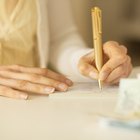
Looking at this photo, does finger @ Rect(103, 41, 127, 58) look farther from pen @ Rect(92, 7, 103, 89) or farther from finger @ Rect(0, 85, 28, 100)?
finger @ Rect(0, 85, 28, 100)

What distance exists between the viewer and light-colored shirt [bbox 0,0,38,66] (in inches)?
42.4

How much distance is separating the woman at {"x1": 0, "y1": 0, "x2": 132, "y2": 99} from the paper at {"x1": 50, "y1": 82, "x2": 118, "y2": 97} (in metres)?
0.02

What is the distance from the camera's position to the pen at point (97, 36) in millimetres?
750

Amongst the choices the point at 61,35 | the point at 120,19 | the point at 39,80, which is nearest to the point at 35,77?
the point at 39,80

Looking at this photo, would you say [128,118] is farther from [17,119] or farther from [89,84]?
[89,84]

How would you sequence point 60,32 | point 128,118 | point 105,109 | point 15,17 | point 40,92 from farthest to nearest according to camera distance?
point 60,32, point 15,17, point 40,92, point 105,109, point 128,118

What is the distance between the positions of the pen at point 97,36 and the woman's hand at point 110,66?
0.02 m

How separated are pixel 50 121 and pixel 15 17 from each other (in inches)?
21.5

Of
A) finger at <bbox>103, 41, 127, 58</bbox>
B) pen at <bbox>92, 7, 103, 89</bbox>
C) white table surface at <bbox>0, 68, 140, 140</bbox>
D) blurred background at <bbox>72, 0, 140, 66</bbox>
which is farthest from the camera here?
blurred background at <bbox>72, 0, 140, 66</bbox>

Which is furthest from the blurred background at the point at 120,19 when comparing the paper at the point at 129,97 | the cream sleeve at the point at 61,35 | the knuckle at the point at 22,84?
the paper at the point at 129,97

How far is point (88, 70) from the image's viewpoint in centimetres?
82

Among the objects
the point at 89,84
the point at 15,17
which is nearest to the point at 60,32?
the point at 15,17

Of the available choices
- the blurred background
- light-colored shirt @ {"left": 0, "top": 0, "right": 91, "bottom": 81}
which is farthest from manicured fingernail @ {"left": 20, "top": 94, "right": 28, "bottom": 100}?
the blurred background

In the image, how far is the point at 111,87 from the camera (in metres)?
0.84
